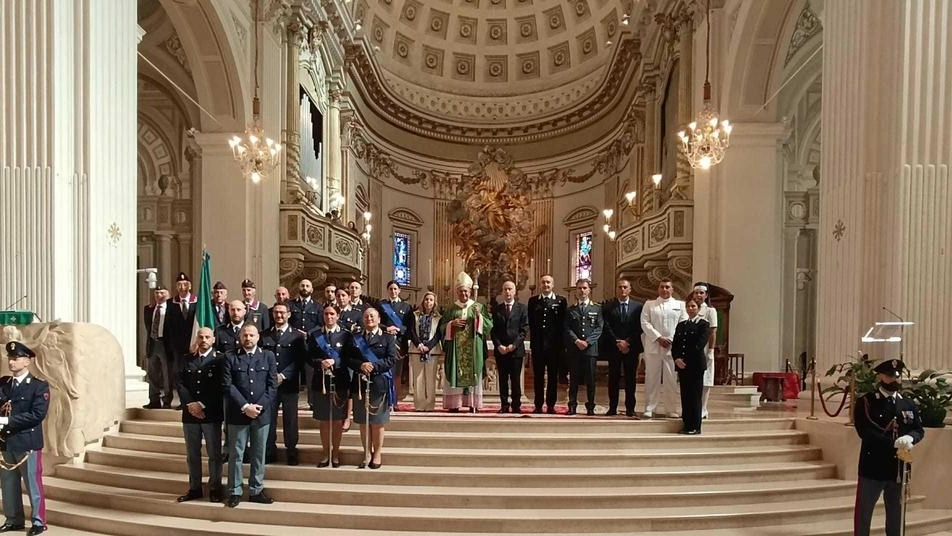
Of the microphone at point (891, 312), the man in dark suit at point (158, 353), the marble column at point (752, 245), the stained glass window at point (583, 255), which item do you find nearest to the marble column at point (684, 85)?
the marble column at point (752, 245)

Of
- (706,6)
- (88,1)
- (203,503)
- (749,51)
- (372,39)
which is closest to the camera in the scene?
(203,503)

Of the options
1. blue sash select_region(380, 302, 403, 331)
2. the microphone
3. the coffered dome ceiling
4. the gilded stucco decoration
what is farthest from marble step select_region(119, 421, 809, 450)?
the coffered dome ceiling

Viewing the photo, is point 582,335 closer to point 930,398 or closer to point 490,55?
point 930,398

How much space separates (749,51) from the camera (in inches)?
511

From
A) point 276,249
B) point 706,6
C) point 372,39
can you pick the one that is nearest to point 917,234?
point 706,6

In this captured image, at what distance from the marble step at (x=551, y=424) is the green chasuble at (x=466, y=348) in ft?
1.86

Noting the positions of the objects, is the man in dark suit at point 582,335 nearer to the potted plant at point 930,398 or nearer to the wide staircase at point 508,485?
the wide staircase at point 508,485

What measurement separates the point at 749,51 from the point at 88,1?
34.2 ft

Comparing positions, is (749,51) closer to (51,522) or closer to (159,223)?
(51,522)

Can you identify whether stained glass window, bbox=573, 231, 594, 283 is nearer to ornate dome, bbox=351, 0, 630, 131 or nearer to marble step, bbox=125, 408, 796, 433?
ornate dome, bbox=351, 0, 630, 131

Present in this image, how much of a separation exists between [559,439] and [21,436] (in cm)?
475

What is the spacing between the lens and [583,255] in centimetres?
2566

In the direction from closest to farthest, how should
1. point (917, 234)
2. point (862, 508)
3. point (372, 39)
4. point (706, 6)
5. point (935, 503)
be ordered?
1. point (862, 508)
2. point (935, 503)
3. point (917, 234)
4. point (706, 6)
5. point (372, 39)

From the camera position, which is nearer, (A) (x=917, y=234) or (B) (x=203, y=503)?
(B) (x=203, y=503)
